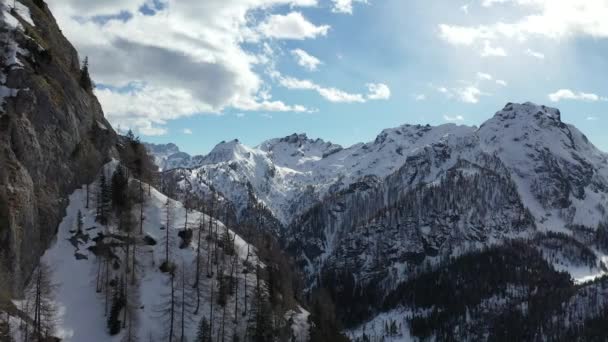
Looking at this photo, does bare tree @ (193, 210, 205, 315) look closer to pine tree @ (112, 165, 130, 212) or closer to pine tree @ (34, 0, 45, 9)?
pine tree @ (112, 165, 130, 212)

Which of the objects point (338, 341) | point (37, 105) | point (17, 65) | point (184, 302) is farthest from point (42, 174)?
point (338, 341)

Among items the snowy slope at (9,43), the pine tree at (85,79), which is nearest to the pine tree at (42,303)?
the snowy slope at (9,43)

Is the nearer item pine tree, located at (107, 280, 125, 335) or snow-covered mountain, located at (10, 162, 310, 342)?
pine tree, located at (107, 280, 125, 335)

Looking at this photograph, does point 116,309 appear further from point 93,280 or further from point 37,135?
point 37,135

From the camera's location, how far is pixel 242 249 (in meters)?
140

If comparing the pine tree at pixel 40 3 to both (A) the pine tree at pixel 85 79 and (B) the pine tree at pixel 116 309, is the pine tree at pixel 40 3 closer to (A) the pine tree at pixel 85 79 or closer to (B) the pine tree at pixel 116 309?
(A) the pine tree at pixel 85 79

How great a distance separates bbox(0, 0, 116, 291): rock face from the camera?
98562 millimetres

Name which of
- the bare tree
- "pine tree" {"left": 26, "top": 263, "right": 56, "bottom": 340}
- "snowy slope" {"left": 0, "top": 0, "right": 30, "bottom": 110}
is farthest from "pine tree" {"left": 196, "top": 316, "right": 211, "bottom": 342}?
"snowy slope" {"left": 0, "top": 0, "right": 30, "bottom": 110}

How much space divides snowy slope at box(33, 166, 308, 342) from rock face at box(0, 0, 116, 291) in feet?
12.4

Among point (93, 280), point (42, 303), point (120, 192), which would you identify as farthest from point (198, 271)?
point (42, 303)

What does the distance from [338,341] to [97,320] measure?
60.5 metres

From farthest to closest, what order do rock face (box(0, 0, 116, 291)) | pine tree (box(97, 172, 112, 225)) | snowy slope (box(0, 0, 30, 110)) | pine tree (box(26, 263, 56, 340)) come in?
1. pine tree (box(97, 172, 112, 225))
2. snowy slope (box(0, 0, 30, 110))
3. rock face (box(0, 0, 116, 291))
4. pine tree (box(26, 263, 56, 340))

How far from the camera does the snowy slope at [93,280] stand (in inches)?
3984

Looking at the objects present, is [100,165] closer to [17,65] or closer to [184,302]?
[17,65]
